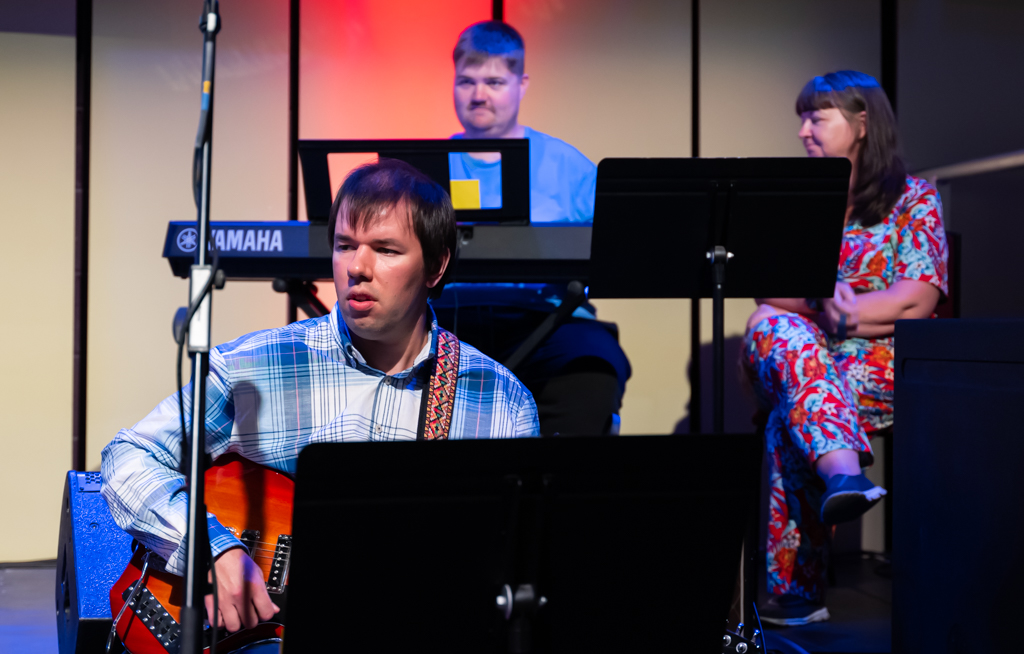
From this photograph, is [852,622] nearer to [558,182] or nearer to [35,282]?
[558,182]

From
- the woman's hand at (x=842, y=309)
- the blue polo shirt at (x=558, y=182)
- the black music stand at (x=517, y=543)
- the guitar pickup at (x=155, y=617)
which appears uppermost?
the blue polo shirt at (x=558, y=182)

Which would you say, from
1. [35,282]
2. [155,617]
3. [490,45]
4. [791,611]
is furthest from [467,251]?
[35,282]

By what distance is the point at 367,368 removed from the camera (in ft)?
5.27

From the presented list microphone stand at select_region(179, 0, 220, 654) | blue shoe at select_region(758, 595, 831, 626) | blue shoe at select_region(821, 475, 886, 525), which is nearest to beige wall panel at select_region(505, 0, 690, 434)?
blue shoe at select_region(758, 595, 831, 626)

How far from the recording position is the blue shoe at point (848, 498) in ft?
7.54

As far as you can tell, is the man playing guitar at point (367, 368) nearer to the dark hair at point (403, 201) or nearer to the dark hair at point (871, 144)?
the dark hair at point (403, 201)

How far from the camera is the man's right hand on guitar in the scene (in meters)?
1.23

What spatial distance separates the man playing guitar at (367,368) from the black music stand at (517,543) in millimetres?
535

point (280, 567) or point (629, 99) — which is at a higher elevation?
point (629, 99)

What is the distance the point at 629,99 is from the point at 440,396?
2514 millimetres

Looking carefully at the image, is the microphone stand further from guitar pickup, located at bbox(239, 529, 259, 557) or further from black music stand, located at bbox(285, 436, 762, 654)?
guitar pickup, located at bbox(239, 529, 259, 557)

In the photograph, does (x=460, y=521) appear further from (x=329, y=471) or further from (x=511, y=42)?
(x=511, y=42)

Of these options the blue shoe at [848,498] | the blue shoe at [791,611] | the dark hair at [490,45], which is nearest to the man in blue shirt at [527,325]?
the dark hair at [490,45]

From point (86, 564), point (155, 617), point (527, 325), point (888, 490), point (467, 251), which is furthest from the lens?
point (888, 490)
